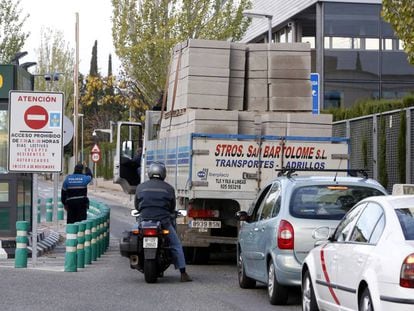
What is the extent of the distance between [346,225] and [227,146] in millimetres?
7287

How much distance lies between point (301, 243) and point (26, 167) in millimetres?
7673

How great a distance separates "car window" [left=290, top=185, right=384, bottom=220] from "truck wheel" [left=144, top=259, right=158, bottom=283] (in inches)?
127

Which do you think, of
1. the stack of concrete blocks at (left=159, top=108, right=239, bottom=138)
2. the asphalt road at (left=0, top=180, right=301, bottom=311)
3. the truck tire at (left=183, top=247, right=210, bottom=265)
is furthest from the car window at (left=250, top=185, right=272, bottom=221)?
the truck tire at (left=183, top=247, right=210, bottom=265)

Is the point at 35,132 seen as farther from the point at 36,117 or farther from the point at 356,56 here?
the point at 356,56

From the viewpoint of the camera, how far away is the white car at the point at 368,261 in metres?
8.68

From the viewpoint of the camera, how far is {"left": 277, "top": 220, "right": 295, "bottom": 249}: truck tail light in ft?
42.1

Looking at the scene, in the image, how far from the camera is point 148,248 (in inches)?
617

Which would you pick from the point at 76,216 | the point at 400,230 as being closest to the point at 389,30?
the point at 76,216

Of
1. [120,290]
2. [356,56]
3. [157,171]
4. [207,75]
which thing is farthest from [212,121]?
[356,56]

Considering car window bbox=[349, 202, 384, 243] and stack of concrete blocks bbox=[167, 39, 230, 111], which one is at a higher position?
stack of concrete blocks bbox=[167, 39, 230, 111]

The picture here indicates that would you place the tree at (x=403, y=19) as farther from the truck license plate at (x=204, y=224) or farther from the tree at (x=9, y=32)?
the tree at (x=9, y=32)

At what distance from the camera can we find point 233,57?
20.3 m

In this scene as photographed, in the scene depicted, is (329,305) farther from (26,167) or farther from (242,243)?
(26,167)

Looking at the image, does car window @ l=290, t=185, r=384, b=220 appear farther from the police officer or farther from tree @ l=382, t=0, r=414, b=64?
the police officer
